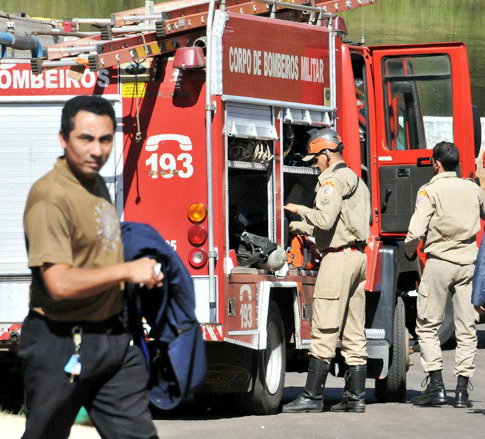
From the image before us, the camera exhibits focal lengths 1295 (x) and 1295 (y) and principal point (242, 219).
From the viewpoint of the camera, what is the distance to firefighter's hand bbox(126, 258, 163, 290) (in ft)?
15.0

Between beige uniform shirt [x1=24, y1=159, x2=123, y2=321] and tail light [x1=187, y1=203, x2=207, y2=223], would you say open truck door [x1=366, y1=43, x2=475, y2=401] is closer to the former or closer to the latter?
tail light [x1=187, y1=203, x2=207, y2=223]

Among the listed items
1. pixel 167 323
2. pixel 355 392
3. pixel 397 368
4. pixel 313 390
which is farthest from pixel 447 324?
pixel 167 323

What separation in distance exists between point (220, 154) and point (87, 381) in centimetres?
415

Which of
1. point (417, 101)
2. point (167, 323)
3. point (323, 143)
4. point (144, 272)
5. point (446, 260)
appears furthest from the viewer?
point (417, 101)

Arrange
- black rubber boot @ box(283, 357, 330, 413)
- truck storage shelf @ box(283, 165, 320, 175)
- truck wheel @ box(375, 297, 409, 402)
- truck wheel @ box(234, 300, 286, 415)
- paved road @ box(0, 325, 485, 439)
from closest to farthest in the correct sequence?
1. paved road @ box(0, 325, 485, 439)
2. truck wheel @ box(234, 300, 286, 415)
3. black rubber boot @ box(283, 357, 330, 413)
4. truck storage shelf @ box(283, 165, 320, 175)
5. truck wheel @ box(375, 297, 409, 402)

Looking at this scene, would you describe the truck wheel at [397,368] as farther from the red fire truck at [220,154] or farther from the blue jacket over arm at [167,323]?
the blue jacket over arm at [167,323]

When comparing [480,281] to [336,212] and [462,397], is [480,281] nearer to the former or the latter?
[336,212]

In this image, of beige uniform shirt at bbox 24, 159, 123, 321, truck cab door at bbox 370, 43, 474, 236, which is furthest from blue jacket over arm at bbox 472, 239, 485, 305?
beige uniform shirt at bbox 24, 159, 123, 321

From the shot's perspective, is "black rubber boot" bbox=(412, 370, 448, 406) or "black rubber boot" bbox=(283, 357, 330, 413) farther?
"black rubber boot" bbox=(412, 370, 448, 406)

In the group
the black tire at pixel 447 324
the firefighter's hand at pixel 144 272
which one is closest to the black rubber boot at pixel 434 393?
the black tire at pixel 447 324

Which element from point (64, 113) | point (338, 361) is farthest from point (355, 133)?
point (64, 113)

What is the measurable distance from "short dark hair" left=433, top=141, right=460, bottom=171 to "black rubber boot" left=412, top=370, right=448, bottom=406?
162cm

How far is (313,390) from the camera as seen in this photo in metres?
9.52

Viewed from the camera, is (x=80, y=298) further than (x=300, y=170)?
No
